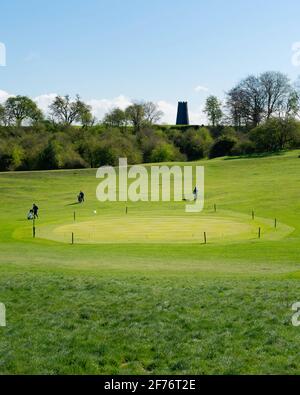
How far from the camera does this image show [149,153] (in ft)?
374

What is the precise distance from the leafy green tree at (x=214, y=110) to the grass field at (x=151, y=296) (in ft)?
323

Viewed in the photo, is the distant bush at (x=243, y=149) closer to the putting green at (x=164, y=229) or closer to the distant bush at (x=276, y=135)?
the distant bush at (x=276, y=135)

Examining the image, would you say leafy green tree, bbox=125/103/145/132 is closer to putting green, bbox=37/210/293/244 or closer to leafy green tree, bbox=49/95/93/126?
leafy green tree, bbox=49/95/93/126

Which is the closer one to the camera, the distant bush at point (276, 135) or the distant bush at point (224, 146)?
the distant bush at point (276, 135)

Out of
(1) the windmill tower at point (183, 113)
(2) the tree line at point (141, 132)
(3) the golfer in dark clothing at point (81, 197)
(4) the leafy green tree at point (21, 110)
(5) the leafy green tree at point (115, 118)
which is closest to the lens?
(3) the golfer in dark clothing at point (81, 197)

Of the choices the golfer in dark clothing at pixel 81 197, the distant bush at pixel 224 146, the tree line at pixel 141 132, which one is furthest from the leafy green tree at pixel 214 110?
the golfer in dark clothing at pixel 81 197

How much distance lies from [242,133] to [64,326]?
11546 centimetres

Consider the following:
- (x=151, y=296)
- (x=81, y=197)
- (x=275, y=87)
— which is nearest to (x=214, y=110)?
(x=275, y=87)

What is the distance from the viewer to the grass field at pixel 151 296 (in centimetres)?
1282

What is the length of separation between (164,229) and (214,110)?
107526 mm

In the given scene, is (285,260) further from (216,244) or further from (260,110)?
(260,110)

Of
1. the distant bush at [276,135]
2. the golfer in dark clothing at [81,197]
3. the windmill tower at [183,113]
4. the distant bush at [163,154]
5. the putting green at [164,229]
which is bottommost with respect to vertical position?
the putting green at [164,229]

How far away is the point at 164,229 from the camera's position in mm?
42312

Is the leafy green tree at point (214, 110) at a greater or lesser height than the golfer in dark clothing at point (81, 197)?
greater
